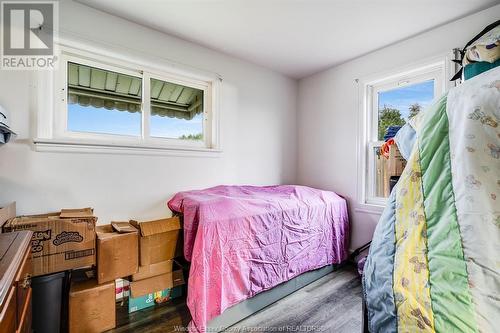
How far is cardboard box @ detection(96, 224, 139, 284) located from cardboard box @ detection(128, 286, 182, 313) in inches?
11.1

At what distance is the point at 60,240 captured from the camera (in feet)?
4.78

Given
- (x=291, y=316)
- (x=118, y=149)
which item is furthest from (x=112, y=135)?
(x=291, y=316)

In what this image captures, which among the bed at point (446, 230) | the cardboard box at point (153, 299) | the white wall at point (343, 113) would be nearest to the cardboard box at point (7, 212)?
the cardboard box at point (153, 299)

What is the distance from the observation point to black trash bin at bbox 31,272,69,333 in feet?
4.68

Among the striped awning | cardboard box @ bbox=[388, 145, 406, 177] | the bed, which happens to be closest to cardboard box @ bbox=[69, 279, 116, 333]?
the striped awning

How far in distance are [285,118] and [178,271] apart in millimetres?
2296

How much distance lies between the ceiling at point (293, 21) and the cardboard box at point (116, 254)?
177 cm

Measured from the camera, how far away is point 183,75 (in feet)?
7.95

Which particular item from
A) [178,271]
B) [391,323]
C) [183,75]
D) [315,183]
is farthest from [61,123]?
[315,183]

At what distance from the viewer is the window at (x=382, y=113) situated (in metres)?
2.46

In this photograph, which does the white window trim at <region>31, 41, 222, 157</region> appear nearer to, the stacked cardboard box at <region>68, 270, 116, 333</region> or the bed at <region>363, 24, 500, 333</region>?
the stacked cardboard box at <region>68, 270, 116, 333</region>

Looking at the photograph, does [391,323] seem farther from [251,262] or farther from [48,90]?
[48,90]

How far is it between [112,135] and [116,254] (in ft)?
3.37

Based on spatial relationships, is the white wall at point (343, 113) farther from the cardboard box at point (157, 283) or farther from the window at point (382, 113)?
the cardboard box at point (157, 283)
